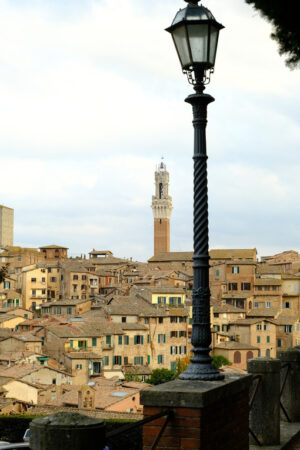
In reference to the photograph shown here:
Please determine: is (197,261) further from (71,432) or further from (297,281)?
(297,281)

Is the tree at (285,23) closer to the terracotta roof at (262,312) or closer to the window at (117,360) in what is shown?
the window at (117,360)

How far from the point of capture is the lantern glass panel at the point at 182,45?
595 centimetres

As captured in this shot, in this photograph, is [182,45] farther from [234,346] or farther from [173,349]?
[173,349]

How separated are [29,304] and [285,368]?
8246 cm

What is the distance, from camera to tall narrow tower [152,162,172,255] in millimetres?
149750

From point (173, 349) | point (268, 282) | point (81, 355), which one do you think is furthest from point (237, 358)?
point (268, 282)

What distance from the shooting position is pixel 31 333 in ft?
200

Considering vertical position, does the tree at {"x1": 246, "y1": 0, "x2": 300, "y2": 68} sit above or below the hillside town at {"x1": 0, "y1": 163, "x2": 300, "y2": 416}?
above

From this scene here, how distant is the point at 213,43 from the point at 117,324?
59361 mm

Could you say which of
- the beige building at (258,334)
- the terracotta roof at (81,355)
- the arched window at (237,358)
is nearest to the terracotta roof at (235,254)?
the beige building at (258,334)

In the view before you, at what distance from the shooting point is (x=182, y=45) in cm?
605

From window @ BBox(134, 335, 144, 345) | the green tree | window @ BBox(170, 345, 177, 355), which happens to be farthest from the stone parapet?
window @ BBox(170, 345, 177, 355)

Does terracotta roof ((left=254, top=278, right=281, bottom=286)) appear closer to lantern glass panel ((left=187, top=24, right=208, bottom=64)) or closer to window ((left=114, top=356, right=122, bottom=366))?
window ((left=114, top=356, right=122, bottom=366))

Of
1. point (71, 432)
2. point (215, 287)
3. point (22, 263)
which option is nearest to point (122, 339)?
point (215, 287)
